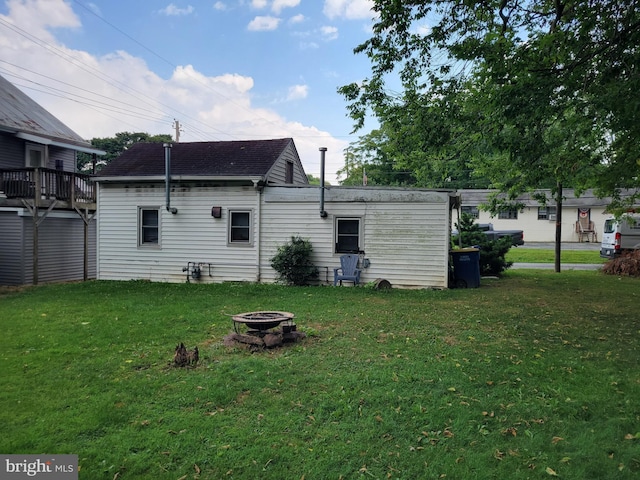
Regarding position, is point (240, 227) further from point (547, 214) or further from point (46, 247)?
point (547, 214)

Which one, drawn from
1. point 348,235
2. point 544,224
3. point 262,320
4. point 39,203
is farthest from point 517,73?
point 544,224

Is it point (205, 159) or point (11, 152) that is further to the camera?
point (11, 152)

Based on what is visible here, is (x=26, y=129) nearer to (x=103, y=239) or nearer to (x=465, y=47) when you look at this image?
(x=103, y=239)

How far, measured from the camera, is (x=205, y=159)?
42.8 ft

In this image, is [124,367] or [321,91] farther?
[321,91]

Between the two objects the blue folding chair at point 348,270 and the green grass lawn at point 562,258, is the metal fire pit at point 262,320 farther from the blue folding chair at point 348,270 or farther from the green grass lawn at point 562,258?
the green grass lawn at point 562,258

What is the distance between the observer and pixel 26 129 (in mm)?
14898

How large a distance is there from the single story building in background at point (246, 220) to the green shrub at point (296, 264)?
0.27 metres

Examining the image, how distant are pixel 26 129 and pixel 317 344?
15.0 metres

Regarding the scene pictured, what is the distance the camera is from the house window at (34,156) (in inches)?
609

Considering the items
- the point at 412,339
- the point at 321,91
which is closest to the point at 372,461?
the point at 412,339

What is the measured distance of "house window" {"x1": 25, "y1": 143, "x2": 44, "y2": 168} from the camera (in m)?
15.5

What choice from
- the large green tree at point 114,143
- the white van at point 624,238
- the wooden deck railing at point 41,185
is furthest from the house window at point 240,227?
the large green tree at point 114,143

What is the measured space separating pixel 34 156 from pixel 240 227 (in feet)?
31.9
